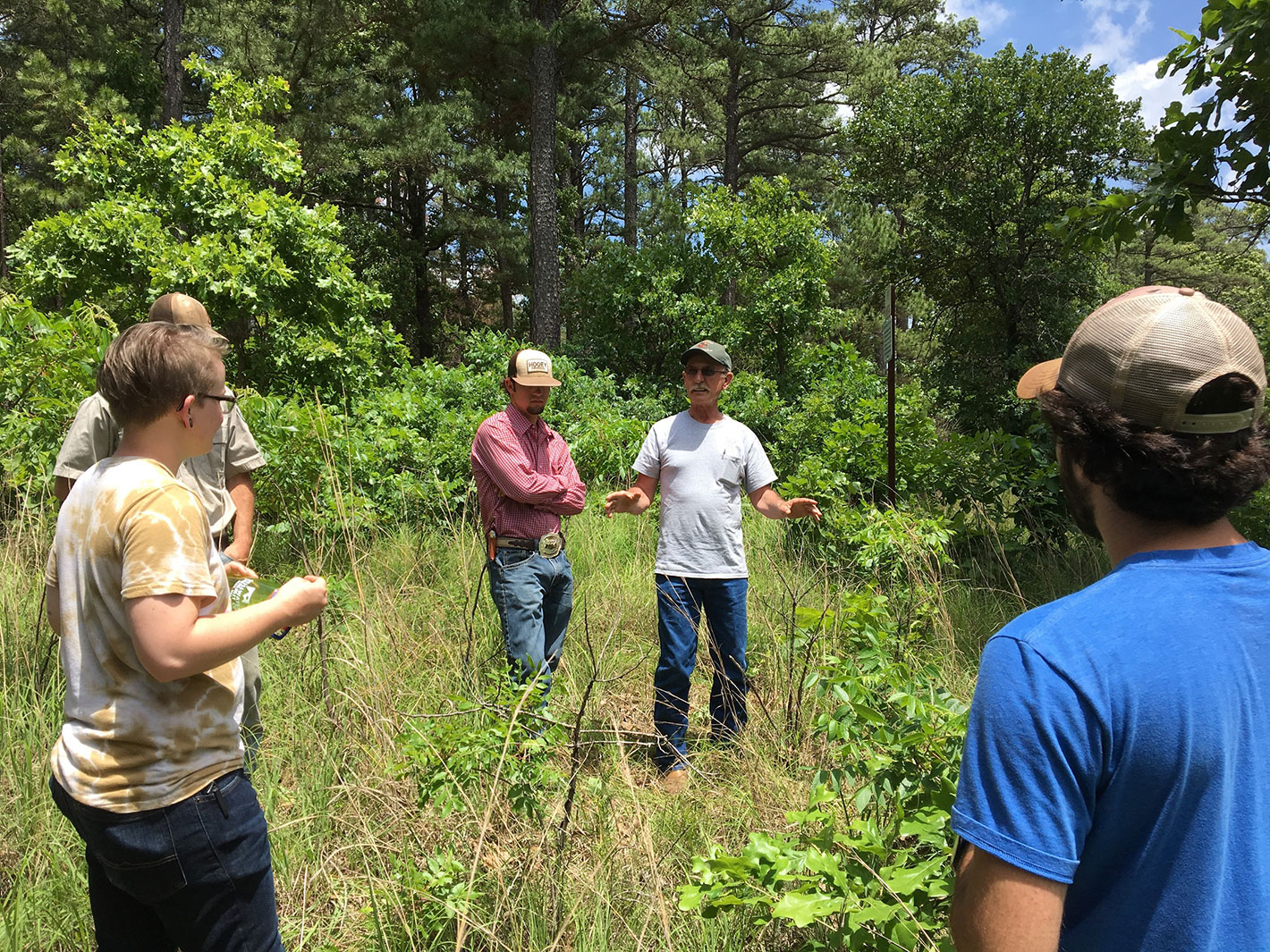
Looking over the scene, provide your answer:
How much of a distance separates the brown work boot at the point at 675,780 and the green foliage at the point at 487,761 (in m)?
0.84

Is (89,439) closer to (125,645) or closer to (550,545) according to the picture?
(125,645)

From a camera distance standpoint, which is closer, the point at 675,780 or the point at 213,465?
the point at 213,465

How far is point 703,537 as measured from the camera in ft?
12.3

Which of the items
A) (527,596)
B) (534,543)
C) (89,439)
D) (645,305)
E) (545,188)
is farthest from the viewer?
(545,188)

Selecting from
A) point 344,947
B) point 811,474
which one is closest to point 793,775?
point 344,947

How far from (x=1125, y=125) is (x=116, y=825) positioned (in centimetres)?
1214

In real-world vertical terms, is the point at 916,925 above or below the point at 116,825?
below

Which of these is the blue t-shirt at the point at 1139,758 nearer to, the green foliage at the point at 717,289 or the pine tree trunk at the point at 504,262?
the green foliage at the point at 717,289

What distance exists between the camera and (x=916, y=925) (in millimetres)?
1586

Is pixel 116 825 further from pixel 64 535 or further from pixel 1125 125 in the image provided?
pixel 1125 125

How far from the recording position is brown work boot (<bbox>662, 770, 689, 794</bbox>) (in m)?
3.21

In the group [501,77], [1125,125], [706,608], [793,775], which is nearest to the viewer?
[793,775]

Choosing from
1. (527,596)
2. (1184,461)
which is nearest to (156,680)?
(1184,461)

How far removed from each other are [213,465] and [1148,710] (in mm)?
3041
